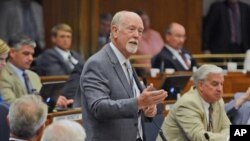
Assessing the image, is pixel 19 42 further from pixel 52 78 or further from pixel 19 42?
pixel 52 78

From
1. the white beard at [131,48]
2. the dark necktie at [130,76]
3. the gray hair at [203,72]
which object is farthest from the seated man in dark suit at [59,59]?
the white beard at [131,48]

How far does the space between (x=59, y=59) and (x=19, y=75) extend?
1.68 m

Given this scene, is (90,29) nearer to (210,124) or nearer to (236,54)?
(236,54)

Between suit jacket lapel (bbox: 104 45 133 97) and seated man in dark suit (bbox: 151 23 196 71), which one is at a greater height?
suit jacket lapel (bbox: 104 45 133 97)

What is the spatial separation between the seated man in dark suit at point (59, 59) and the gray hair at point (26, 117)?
4.83 meters

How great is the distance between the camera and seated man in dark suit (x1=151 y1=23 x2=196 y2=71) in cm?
958

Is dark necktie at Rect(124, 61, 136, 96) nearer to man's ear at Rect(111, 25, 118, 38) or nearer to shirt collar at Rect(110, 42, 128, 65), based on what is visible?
shirt collar at Rect(110, 42, 128, 65)

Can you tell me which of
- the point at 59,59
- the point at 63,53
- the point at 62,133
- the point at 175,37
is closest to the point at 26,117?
the point at 62,133

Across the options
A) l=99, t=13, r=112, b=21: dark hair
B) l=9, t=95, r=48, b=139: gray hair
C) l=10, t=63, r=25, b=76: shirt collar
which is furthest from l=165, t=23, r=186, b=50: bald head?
l=9, t=95, r=48, b=139: gray hair

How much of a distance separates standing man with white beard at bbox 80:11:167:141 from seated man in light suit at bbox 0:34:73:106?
2.12m

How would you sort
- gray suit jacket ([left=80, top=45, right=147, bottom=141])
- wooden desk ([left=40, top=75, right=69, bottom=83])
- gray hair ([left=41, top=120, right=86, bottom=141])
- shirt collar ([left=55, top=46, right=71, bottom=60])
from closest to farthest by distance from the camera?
gray hair ([left=41, top=120, right=86, bottom=141]) < gray suit jacket ([left=80, top=45, right=147, bottom=141]) < wooden desk ([left=40, top=75, right=69, bottom=83]) < shirt collar ([left=55, top=46, right=71, bottom=60])

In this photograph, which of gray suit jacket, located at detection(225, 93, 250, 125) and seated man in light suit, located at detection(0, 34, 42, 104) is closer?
gray suit jacket, located at detection(225, 93, 250, 125)

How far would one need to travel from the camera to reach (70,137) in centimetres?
405

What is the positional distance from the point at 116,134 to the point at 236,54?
6.21m
